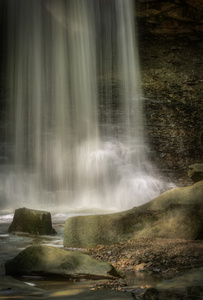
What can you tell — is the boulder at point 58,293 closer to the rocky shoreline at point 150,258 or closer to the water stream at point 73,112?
the rocky shoreline at point 150,258

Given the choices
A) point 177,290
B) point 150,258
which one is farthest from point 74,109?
point 177,290

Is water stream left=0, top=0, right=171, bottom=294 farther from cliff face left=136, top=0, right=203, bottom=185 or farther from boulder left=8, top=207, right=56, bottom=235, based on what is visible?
boulder left=8, top=207, right=56, bottom=235

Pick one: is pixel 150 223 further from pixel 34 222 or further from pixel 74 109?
pixel 74 109

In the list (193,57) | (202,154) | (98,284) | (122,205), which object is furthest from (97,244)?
(193,57)

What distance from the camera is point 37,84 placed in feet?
81.0

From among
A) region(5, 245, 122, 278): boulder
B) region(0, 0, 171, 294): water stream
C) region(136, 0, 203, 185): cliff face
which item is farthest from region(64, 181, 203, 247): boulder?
region(136, 0, 203, 185): cliff face

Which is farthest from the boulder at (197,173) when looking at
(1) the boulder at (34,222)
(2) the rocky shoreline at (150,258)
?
(1) the boulder at (34,222)

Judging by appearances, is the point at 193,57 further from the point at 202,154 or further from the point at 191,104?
the point at 202,154

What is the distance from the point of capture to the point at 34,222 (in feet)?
24.6

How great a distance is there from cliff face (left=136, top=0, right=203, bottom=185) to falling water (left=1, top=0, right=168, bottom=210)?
34.4 inches

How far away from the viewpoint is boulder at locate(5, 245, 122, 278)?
3.88 metres

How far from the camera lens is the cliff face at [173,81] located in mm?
19047

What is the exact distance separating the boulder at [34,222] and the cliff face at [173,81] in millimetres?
10325

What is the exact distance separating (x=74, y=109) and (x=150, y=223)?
57.6 ft
